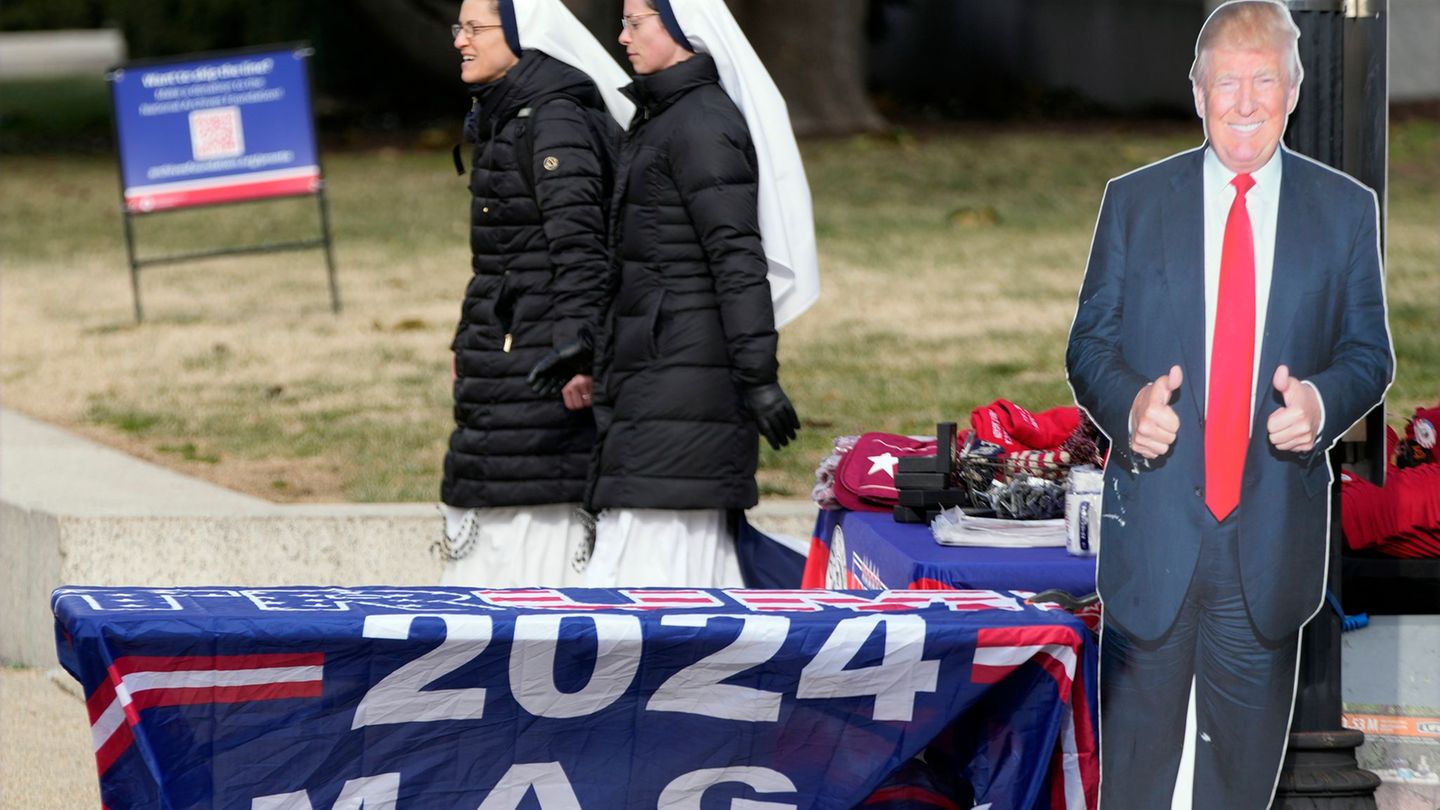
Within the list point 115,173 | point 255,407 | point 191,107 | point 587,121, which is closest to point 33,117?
point 115,173

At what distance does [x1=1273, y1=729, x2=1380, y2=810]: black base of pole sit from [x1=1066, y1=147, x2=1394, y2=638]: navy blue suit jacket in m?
0.38

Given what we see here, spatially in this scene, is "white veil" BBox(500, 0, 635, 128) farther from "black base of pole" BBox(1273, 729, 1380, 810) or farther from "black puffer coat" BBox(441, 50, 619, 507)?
"black base of pole" BBox(1273, 729, 1380, 810)

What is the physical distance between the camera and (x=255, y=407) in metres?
9.25

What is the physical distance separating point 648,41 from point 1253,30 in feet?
6.07

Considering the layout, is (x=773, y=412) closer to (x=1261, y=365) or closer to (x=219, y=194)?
(x=1261, y=365)

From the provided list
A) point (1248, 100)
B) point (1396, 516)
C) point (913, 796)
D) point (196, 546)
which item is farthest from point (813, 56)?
point (1248, 100)

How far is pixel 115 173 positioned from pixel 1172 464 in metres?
18.3

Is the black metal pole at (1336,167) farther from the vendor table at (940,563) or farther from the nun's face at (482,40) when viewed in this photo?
the nun's face at (482,40)

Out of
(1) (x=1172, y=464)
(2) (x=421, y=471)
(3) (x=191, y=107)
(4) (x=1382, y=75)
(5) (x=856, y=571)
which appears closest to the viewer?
(1) (x=1172, y=464)

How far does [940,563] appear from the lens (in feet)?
14.6

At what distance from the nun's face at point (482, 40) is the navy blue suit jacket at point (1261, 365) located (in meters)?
2.29

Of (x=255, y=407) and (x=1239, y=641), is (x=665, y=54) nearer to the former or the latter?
(x=1239, y=641)

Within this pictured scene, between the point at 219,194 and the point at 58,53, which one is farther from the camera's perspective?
the point at 58,53

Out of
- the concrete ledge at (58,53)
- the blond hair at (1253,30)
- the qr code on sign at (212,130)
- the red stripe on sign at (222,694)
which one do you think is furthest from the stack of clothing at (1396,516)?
the concrete ledge at (58,53)
